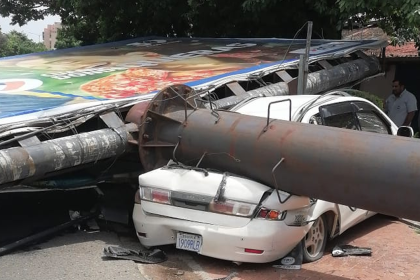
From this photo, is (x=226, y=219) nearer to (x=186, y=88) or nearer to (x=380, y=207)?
(x=380, y=207)

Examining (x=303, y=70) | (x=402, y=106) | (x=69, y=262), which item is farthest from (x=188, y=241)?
(x=402, y=106)

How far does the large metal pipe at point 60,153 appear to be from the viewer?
477cm

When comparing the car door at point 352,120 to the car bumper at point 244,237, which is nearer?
the car bumper at point 244,237

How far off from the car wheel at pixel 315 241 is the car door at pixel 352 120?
28 cm

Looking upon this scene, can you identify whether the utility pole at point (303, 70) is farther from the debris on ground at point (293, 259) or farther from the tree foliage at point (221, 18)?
the tree foliage at point (221, 18)

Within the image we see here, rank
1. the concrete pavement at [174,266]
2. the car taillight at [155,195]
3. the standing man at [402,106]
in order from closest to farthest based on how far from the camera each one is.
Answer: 1. the concrete pavement at [174,266]
2. the car taillight at [155,195]
3. the standing man at [402,106]

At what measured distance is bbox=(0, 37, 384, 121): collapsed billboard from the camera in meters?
6.71

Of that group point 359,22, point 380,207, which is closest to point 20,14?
point 359,22

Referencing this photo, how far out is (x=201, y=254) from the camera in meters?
5.11

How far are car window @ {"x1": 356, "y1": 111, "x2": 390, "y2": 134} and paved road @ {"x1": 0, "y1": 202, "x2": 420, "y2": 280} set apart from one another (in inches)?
52.4

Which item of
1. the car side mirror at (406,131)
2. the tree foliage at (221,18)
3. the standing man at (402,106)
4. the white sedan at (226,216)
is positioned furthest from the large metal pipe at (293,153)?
the tree foliage at (221,18)

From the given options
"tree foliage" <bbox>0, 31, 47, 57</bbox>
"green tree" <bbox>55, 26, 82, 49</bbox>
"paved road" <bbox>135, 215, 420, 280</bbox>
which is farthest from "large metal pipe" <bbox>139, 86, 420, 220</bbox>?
"tree foliage" <bbox>0, 31, 47, 57</bbox>

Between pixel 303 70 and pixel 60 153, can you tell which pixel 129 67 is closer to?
pixel 303 70

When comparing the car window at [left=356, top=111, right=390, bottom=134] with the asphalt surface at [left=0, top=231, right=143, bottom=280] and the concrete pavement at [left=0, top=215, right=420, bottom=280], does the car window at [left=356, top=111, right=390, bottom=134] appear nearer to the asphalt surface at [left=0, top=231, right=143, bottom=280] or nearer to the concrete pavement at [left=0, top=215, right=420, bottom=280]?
the concrete pavement at [left=0, top=215, right=420, bottom=280]
